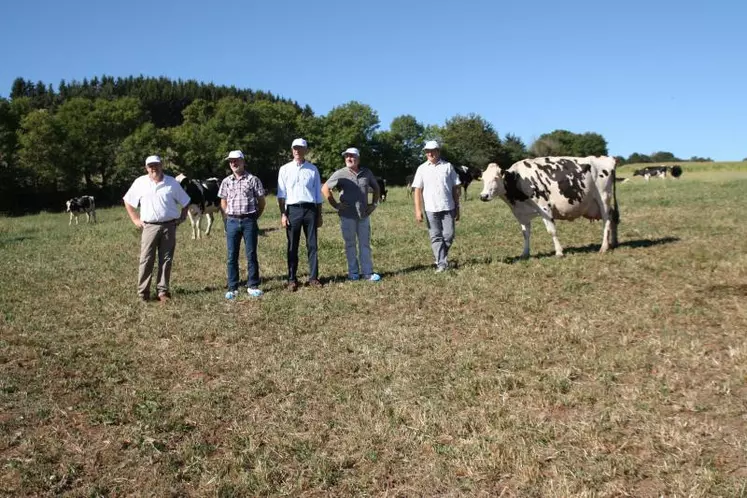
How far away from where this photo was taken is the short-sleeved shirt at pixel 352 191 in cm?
971

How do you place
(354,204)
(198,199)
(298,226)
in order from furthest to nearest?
(198,199) < (354,204) < (298,226)

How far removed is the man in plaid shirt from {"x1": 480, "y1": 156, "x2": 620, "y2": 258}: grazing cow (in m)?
4.43

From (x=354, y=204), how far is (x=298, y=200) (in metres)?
1.00

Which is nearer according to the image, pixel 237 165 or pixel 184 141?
pixel 237 165

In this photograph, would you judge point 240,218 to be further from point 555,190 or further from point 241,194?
point 555,190

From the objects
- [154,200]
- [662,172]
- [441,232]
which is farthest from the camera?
[662,172]

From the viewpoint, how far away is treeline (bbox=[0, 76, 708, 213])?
2031 inches

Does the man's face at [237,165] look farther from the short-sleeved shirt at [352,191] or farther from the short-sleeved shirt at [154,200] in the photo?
the short-sleeved shirt at [352,191]

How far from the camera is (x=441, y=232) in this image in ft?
33.0

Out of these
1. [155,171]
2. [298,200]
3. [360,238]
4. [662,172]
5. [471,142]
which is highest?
[471,142]

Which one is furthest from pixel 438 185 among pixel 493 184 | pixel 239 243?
pixel 239 243

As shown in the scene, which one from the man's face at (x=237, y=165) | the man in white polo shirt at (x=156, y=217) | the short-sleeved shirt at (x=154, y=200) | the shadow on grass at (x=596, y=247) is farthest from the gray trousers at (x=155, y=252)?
the shadow on grass at (x=596, y=247)

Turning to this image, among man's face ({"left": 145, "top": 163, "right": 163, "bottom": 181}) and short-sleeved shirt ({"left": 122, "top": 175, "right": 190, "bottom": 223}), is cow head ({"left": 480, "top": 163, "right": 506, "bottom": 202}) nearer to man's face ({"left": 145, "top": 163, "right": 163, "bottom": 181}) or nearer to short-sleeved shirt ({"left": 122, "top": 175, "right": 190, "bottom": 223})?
short-sleeved shirt ({"left": 122, "top": 175, "right": 190, "bottom": 223})

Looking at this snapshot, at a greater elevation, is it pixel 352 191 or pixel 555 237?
pixel 352 191
